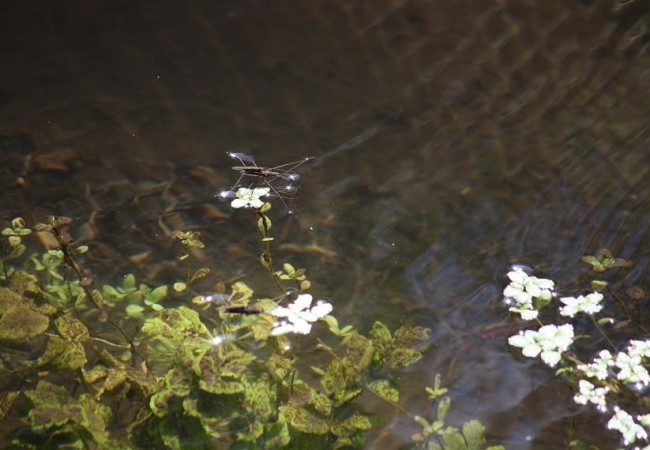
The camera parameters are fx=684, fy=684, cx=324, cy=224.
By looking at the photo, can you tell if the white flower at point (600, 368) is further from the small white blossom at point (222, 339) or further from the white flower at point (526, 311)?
the small white blossom at point (222, 339)

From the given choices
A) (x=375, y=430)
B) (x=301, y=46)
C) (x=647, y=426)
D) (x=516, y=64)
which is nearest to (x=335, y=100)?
(x=301, y=46)

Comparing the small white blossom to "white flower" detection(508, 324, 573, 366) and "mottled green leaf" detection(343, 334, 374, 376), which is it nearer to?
"mottled green leaf" detection(343, 334, 374, 376)

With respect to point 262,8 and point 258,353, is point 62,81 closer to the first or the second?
point 262,8

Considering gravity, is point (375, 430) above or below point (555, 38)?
below

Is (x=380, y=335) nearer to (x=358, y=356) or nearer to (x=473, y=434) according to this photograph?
(x=358, y=356)

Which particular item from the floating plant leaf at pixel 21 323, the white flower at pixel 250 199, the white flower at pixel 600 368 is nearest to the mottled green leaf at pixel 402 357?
the white flower at pixel 600 368

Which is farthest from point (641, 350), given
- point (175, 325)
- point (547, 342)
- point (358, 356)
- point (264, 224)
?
point (175, 325)

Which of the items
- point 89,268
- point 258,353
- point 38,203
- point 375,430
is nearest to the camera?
point 375,430

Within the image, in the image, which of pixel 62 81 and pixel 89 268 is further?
pixel 62 81
